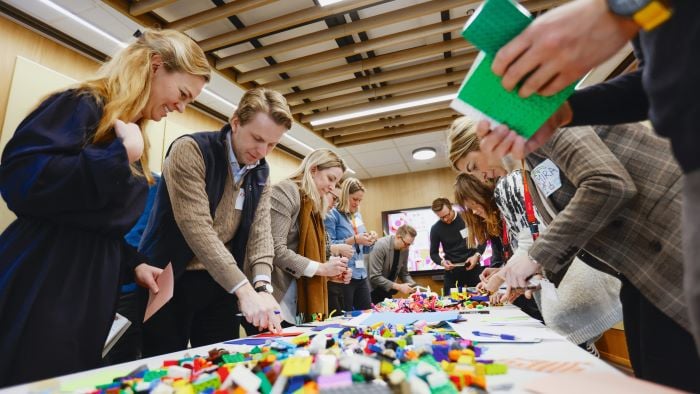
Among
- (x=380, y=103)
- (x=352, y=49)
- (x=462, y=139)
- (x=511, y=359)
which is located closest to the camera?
(x=511, y=359)

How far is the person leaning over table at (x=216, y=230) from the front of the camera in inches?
48.8

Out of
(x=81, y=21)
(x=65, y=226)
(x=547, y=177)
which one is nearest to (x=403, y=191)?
(x=81, y=21)

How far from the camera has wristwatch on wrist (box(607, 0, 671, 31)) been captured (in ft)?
1.32

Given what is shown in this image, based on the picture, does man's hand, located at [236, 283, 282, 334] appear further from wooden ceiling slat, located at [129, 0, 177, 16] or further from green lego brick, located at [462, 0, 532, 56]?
wooden ceiling slat, located at [129, 0, 177, 16]

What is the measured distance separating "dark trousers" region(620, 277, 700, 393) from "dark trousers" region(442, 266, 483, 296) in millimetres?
3183

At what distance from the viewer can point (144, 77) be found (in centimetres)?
110

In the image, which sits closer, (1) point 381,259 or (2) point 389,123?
(1) point 381,259

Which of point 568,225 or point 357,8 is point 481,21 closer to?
point 568,225

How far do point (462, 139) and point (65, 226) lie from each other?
1431mm

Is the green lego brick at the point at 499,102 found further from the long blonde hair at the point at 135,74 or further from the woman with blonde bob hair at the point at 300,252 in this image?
the woman with blonde bob hair at the point at 300,252

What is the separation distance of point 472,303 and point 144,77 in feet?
5.46

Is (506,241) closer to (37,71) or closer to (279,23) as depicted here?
(279,23)

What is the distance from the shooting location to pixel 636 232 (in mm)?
847

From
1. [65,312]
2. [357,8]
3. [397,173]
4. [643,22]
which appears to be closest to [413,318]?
[65,312]
